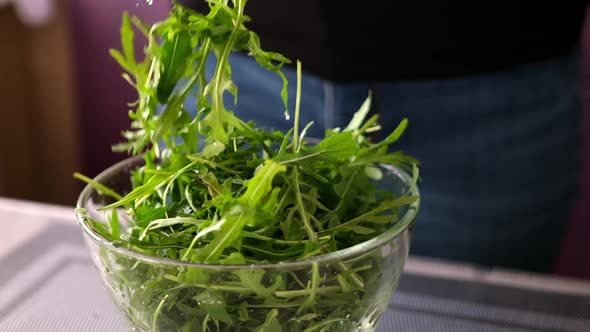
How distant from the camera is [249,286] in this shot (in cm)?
26

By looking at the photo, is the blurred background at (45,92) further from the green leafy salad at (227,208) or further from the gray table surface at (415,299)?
the green leafy salad at (227,208)

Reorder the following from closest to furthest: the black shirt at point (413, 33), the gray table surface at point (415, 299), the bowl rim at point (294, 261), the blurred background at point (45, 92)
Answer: the bowl rim at point (294, 261) → the gray table surface at point (415, 299) → the black shirt at point (413, 33) → the blurred background at point (45, 92)

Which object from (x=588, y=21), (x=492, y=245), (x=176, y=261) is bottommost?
(x=492, y=245)

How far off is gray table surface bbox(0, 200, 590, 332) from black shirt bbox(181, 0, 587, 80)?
187mm

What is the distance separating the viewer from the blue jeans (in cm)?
59

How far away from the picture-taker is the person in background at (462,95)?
0.57 meters

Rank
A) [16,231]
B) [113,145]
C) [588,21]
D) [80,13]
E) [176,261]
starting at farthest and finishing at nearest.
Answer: [80,13] → [588,21] → [16,231] → [113,145] → [176,261]

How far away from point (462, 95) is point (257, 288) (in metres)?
0.41

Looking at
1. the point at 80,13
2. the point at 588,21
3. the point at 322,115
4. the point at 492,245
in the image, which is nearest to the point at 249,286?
the point at 322,115

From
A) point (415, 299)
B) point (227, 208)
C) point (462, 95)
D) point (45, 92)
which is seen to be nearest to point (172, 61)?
point (227, 208)

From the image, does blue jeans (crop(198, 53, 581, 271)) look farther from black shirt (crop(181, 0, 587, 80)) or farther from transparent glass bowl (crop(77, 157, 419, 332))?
transparent glass bowl (crop(77, 157, 419, 332))

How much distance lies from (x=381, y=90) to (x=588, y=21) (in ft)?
1.81

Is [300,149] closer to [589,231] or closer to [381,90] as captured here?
[381,90]

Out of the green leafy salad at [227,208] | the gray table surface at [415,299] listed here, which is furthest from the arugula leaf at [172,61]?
the gray table surface at [415,299]
